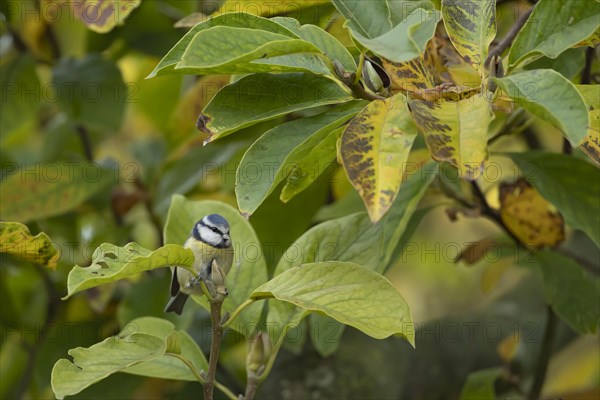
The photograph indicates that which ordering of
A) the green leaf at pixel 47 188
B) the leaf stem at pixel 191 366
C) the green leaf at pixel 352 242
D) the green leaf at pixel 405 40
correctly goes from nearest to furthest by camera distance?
1. the green leaf at pixel 405 40
2. the leaf stem at pixel 191 366
3. the green leaf at pixel 352 242
4. the green leaf at pixel 47 188

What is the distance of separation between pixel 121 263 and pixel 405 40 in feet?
1.20

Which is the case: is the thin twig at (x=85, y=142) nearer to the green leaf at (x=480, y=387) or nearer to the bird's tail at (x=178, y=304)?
the bird's tail at (x=178, y=304)

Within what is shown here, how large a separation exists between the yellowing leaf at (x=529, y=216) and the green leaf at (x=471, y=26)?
54 centimetres

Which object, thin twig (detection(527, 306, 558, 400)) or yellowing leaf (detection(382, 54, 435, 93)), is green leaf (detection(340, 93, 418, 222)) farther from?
thin twig (detection(527, 306, 558, 400))

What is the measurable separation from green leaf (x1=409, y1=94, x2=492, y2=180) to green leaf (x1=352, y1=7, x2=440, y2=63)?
0.08 m

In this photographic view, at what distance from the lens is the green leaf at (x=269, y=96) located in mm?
979

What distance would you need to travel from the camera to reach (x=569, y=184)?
4.25ft

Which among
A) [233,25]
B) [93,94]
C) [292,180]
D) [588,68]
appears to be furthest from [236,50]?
[93,94]

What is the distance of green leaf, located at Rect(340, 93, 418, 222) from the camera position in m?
0.83

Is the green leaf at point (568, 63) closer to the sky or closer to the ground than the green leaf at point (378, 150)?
closer to the ground

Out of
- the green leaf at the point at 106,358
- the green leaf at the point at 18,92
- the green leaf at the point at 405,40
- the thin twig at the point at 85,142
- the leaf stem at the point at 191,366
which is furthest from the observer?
the thin twig at the point at 85,142

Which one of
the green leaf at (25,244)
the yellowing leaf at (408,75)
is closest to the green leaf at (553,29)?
the yellowing leaf at (408,75)

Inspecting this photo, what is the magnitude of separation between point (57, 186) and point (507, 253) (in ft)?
2.84

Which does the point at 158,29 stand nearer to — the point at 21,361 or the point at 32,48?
the point at 32,48
